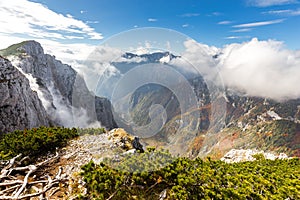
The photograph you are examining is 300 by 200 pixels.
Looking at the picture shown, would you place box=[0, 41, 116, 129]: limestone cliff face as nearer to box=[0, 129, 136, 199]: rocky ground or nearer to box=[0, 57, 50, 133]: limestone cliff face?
box=[0, 57, 50, 133]: limestone cliff face

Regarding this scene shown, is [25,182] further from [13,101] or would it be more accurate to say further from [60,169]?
[13,101]

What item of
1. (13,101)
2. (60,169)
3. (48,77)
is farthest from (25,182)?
(48,77)

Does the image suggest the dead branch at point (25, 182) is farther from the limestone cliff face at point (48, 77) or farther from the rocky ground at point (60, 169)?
the limestone cliff face at point (48, 77)

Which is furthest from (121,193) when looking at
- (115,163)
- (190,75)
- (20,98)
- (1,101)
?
(20,98)

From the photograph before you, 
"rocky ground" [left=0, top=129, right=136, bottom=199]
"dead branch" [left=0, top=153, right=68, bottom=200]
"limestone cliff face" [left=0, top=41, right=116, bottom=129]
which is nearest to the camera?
"dead branch" [left=0, top=153, right=68, bottom=200]

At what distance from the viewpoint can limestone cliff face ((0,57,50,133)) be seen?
42.7 meters

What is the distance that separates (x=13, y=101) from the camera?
4675 centimetres

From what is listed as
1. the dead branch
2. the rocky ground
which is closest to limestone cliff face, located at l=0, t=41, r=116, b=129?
the rocky ground

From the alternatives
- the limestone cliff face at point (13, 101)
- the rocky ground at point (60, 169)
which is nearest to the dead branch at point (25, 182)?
the rocky ground at point (60, 169)

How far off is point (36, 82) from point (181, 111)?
105 meters

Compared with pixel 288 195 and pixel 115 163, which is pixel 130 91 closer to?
pixel 115 163

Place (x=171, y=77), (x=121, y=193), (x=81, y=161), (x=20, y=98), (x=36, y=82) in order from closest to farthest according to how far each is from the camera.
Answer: (x=121, y=193)
(x=171, y=77)
(x=81, y=161)
(x=20, y=98)
(x=36, y=82)

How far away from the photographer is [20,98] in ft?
165

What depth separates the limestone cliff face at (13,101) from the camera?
1680 inches
